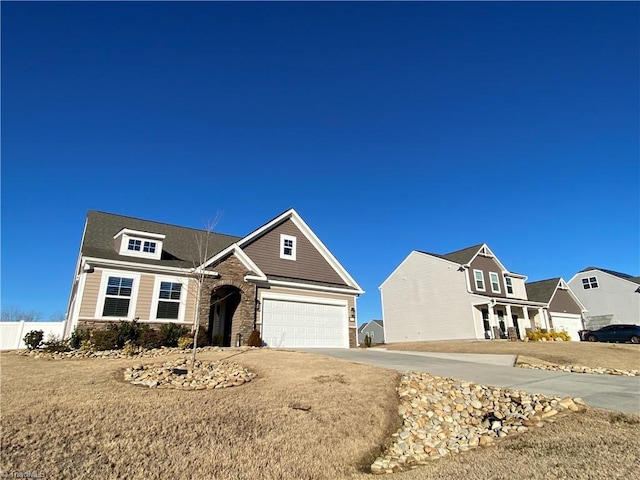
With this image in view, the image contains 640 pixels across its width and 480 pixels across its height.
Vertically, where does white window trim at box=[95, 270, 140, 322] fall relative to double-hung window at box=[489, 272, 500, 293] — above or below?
below

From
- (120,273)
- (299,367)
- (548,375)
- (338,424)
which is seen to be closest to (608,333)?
→ (548,375)

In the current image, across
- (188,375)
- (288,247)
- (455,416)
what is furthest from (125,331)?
(455,416)

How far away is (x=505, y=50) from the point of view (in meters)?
15.9

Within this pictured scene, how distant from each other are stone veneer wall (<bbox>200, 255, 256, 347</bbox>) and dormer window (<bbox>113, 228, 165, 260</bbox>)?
134 inches

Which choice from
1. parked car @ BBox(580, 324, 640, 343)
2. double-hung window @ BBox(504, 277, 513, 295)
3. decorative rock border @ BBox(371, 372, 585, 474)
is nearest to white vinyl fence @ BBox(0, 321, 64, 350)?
decorative rock border @ BBox(371, 372, 585, 474)

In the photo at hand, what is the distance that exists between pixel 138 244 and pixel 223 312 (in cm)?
561

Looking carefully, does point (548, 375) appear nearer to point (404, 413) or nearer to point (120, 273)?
point (404, 413)

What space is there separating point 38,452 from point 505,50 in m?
19.9

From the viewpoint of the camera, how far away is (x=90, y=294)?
15.2 m

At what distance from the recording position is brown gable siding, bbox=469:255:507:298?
29.1m

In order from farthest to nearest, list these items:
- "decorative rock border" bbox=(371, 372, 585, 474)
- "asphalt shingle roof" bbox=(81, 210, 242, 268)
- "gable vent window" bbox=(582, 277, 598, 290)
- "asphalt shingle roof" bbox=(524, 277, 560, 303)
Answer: "gable vent window" bbox=(582, 277, 598, 290), "asphalt shingle roof" bbox=(524, 277, 560, 303), "asphalt shingle roof" bbox=(81, 210, 242, 268), "decorative rock border" bbox=(371, 372, 585, 474)

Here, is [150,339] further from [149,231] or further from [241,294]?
[149,231]

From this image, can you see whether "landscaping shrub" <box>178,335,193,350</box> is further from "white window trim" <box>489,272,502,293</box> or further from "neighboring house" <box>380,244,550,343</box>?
"white window trim" <box>489,272,502,293</box>

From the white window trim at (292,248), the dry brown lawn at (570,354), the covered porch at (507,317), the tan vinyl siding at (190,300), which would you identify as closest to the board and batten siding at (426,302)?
the covered porch at (507,317)
